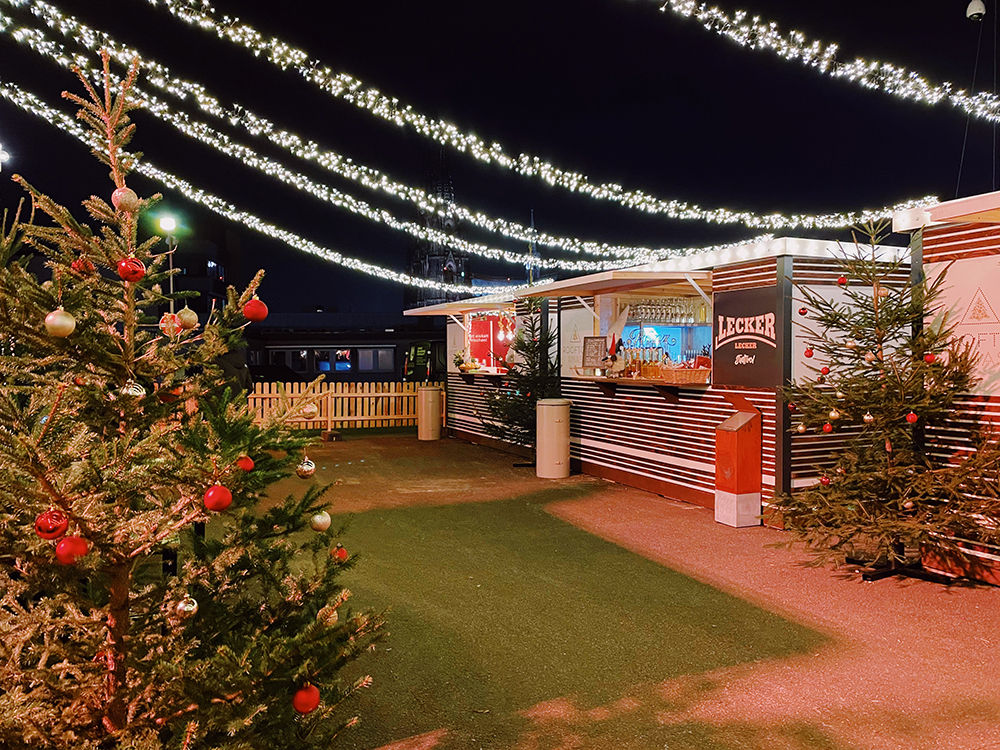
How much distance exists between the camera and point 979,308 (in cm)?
566

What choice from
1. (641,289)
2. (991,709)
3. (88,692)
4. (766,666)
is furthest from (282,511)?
(641,289)

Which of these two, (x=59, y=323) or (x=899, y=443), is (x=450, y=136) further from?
(x=59, y=323)

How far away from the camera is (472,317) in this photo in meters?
15.5

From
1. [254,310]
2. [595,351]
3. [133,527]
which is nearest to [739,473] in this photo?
[595,351]

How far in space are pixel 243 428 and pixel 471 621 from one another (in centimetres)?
305

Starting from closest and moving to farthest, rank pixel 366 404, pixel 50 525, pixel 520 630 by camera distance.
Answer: pixel 50 525
pixel 520 630
pixel 366 404

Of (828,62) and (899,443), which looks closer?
(899,443)

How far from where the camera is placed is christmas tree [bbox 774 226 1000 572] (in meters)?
5.50

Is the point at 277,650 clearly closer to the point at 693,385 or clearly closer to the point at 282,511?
the point at 282,511

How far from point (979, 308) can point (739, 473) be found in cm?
278

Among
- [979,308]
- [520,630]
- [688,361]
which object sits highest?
[979,308]

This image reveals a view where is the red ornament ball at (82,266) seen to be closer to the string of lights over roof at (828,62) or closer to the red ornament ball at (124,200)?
the red ornament ball at (124,200)

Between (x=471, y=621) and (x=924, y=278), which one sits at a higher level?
(x=924, y=278)

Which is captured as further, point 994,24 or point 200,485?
point 994,24
